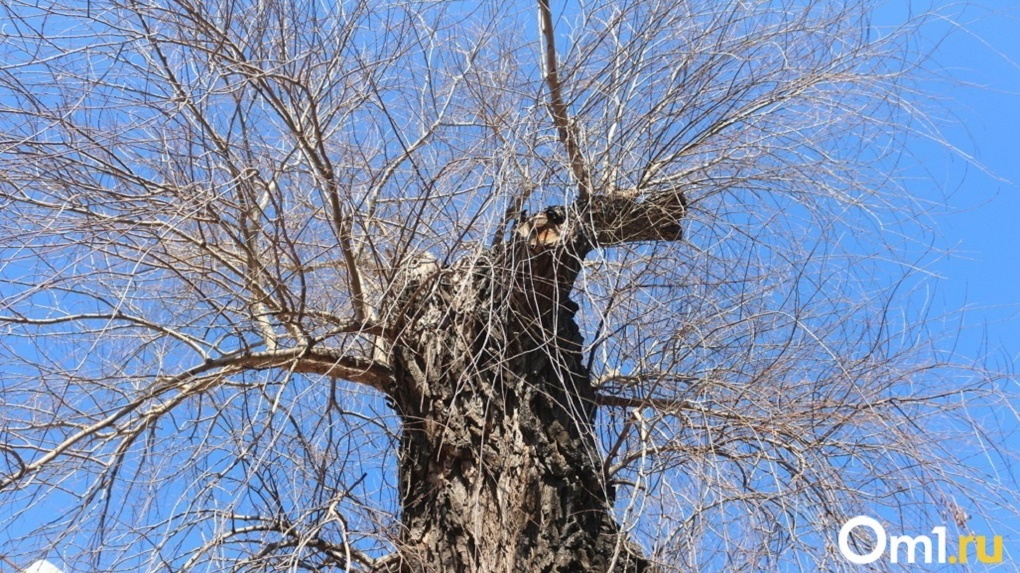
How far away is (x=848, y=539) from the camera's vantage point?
303 centimetres

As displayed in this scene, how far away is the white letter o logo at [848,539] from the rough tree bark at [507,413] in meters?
0.54

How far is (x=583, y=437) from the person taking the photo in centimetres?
339

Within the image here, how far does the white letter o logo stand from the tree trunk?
57cm

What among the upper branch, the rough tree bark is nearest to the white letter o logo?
the rough tree bark

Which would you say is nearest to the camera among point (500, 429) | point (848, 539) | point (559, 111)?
point (848, 539)

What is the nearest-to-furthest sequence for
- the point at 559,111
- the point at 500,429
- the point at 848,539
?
the point at 848,539 < the point at 500,429 < the point at 559,111

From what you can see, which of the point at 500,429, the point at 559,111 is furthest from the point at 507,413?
the point at 559,111

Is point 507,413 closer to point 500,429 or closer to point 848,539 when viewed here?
point 500,429

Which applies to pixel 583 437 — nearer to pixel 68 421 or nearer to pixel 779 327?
pixel 779 327

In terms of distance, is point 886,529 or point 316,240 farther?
point 316,240

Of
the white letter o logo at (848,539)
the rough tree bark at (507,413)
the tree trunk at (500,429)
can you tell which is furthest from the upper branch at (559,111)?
the white letter o logo at (848,539)

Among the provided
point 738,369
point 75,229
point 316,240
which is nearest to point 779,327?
point 738,369

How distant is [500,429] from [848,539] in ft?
3.39

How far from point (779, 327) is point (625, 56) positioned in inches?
39.9
